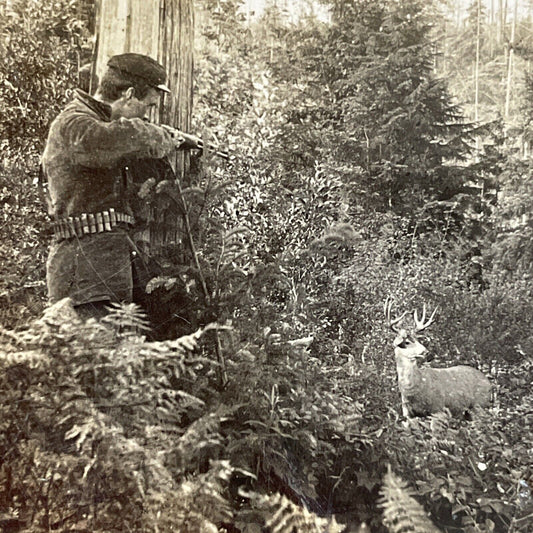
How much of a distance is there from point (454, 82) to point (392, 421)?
120 centimetres

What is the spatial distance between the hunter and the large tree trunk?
1.6 inches

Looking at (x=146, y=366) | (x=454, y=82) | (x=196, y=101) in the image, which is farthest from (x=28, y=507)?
(x=454, y=82)

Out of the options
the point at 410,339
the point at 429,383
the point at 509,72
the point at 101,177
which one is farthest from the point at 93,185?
the point at 509,72

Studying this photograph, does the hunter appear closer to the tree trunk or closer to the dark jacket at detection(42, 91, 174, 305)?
the dark jacket at detection(42, 91, 174, 305)

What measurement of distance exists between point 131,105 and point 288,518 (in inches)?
59.8

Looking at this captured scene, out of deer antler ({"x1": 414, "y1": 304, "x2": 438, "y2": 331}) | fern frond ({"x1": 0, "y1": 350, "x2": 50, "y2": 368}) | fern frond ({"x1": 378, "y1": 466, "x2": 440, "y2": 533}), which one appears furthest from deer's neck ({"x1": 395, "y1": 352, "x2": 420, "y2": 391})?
fern frond ({"x1": 0, "y1": 350, "x2": 50, "y2": 368})

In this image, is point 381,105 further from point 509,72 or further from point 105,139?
point 105,139

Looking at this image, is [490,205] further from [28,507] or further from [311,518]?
[28,507]

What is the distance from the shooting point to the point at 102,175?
2113 millimetres

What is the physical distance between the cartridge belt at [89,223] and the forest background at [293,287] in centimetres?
7

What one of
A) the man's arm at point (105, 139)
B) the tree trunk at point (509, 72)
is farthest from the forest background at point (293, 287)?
the man's arm at point (105, 139)

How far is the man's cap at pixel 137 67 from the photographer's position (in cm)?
212

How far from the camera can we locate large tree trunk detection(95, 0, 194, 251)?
213 cm

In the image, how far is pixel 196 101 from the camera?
217cm
